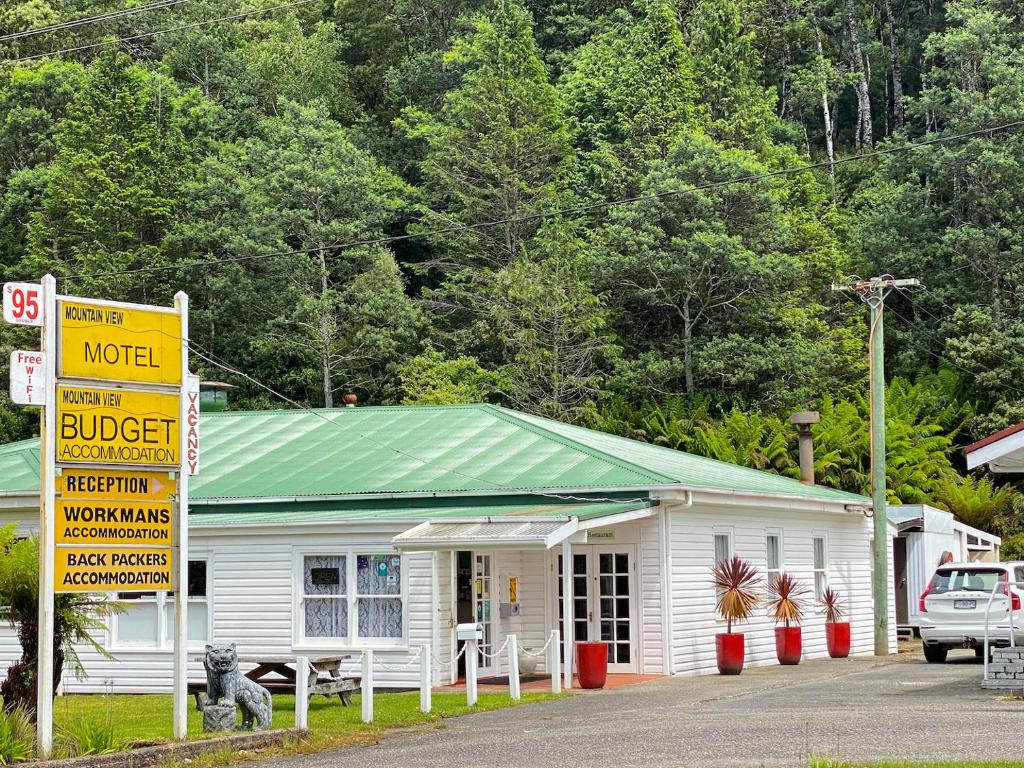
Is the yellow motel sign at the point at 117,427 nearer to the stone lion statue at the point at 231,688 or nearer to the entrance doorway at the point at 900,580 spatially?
the stone lion statue at the point at 231,688

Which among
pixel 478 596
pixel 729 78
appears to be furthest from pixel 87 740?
pixel 729 78

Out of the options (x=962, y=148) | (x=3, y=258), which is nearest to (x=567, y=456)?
(x=962, y=148)

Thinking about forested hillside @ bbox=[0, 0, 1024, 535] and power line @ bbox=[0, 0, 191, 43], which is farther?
forested hillside @ bbox=[0, 0, 1024, 535]

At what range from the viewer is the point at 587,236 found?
5394cm

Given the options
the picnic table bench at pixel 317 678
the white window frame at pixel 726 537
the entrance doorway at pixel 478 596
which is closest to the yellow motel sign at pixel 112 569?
the picnic table bench at pixel 317 678

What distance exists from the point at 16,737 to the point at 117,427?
2809mm

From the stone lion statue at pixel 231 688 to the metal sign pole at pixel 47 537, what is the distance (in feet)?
6.68

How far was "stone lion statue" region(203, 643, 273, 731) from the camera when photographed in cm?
1547

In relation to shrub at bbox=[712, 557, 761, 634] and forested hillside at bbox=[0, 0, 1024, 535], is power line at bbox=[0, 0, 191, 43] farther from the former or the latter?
shrub at bbox=[712, 557, 761, 634]

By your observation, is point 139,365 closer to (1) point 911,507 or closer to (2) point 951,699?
(2) point 951,699

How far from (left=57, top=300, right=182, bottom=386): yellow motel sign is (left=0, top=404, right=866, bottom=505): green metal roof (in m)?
9.26

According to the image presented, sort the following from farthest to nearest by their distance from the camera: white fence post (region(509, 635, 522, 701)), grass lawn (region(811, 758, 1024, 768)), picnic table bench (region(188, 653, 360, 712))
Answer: white fence post (region(509, 635, 522, 701)) < picnic table bench (region(188, 653, 360, 712)) < grass lawn (region(811, 758, 1024, 768))

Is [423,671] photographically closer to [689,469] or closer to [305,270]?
[689,469]

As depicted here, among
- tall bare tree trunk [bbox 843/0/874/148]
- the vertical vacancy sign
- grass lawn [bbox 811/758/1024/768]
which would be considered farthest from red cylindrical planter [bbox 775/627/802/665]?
tall bare tree trunk [bbox 843/0/874/148]
